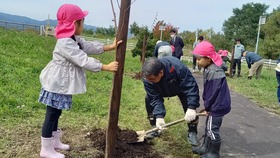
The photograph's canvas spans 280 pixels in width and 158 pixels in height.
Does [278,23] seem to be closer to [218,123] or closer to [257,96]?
[257,96]

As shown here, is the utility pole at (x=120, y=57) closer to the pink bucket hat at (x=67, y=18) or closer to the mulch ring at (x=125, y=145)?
the pink bucket hat at (x=67, y=18)

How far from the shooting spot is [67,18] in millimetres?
3055

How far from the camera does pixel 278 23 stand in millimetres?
40156

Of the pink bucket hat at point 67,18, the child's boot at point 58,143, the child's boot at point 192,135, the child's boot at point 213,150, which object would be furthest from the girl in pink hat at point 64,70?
the child's boot at point 192,135

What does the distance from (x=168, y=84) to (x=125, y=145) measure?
93 centimetres

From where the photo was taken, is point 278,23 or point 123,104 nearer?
point 123,104

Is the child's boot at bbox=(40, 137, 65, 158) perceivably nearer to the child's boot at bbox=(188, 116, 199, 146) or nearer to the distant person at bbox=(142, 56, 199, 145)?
the distant person at bbox=(142, 56, 199, 145)

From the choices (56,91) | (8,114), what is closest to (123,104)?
(8,114)

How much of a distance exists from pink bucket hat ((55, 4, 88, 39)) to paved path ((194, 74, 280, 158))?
8.39 feet

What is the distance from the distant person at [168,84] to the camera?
366 cm

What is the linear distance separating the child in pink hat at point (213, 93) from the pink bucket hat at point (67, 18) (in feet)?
5.00

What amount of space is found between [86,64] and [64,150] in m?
1.27

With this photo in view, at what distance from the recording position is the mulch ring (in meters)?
3.80

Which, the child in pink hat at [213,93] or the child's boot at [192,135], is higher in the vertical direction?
the child in pink hat at [213,93]
